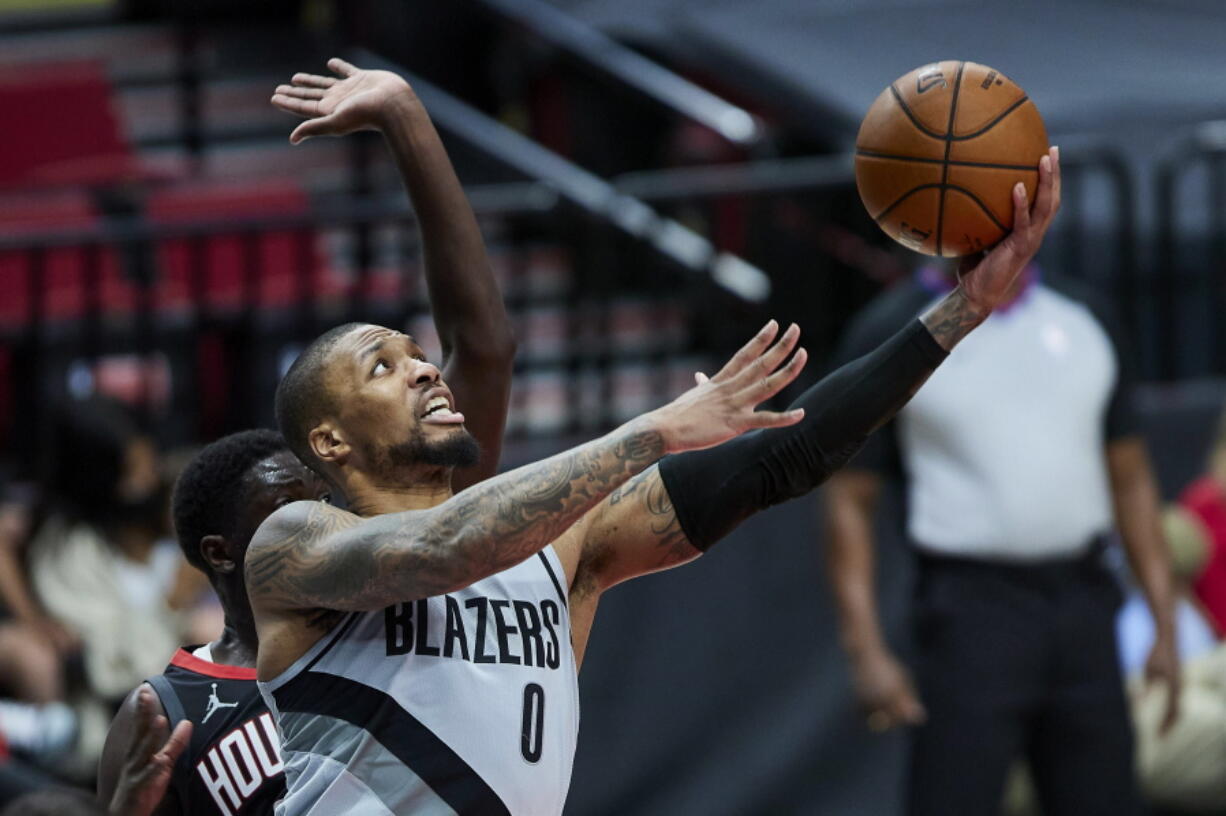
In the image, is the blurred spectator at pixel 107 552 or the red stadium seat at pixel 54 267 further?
the red stadium seat at pixel 54 267

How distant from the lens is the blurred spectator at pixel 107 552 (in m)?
7.03

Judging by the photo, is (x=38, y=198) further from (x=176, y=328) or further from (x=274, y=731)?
(x=274, y=731)

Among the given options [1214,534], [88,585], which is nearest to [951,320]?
[1214,534]

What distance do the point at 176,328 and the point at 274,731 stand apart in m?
4.59

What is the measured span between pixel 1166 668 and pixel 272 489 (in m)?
3.40

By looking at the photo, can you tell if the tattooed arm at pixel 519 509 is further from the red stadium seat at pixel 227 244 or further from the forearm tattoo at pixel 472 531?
the red stadium seat at pixel 227 244

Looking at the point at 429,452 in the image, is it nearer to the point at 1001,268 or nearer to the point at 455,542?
the point at 455,542

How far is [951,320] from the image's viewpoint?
11.5ft

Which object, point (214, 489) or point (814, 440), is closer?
point (814, 440)

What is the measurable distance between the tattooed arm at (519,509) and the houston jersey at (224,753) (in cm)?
56

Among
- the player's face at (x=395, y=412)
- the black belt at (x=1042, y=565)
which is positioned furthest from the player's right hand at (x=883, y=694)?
the player's face at (x=395, y=412)

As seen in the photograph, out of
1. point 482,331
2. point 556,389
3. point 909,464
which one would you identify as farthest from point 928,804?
point 556,389

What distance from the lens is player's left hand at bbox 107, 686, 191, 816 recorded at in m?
3.53

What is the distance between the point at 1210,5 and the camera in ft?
37.1
